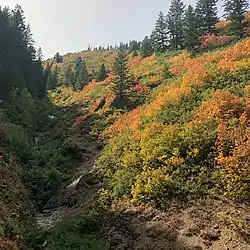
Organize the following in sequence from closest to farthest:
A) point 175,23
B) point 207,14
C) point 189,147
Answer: point 189,147
point 207,14
point 175,23

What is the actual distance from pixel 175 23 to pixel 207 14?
9299 mm

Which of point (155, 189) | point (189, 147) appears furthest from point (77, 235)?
point (189, 147)

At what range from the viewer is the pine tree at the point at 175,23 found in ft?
221

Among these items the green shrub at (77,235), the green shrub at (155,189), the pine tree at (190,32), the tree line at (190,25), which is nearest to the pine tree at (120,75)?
the tree line at (190,25)

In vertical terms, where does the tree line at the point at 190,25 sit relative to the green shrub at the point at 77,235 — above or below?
above

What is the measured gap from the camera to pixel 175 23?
68.6 m

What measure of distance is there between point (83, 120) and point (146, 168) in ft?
72.7

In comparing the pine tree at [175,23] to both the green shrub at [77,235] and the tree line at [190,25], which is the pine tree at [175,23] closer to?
the tree line at [190,25]

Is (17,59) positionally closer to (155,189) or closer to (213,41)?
(213,41)

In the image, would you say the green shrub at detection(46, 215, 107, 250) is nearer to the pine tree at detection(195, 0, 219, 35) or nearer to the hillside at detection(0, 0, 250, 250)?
the hillside at detection(0, 0, 250, 250)

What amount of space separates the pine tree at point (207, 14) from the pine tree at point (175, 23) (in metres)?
5.67

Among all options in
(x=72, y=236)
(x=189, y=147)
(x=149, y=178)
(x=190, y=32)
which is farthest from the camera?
(x=190, y=32)

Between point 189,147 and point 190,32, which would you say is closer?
point 189,147

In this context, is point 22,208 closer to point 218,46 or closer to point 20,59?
point 218,46
